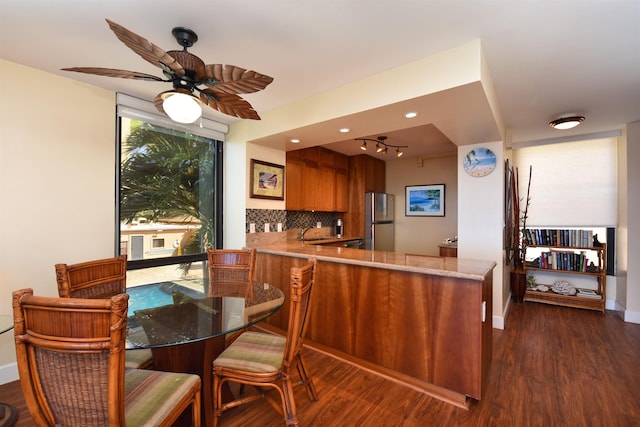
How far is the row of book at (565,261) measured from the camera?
390 cm

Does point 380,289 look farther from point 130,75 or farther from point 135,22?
point 135,22

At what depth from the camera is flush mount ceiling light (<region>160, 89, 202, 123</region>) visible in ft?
5.12

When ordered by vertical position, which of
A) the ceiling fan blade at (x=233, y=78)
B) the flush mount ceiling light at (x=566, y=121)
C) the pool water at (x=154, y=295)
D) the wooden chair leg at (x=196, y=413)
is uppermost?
the flush mount ceiling light at (x=566, y=121)

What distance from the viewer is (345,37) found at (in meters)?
1.83

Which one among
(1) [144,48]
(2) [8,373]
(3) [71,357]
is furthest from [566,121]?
(2) [8,373]

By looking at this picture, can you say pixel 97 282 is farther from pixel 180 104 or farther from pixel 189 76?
pixel 189 76

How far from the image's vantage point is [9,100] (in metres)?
2.12

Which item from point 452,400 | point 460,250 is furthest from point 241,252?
point 460,250

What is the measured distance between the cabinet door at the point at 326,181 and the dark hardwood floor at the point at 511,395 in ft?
8.33

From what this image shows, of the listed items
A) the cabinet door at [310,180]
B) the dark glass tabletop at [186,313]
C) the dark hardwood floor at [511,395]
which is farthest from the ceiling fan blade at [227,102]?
the cabinet door at [310,180]

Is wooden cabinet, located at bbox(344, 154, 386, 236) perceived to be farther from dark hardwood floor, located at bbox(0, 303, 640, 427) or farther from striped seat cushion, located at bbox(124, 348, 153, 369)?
striped seat cushion, located at bbox(124, 348, 153, 369)

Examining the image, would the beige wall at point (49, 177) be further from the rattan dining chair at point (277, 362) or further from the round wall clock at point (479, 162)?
the round wall clock at point (479, 162)

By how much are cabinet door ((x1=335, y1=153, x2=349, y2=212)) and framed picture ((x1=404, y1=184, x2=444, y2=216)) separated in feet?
4.21

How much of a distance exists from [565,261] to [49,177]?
19.5 feet
